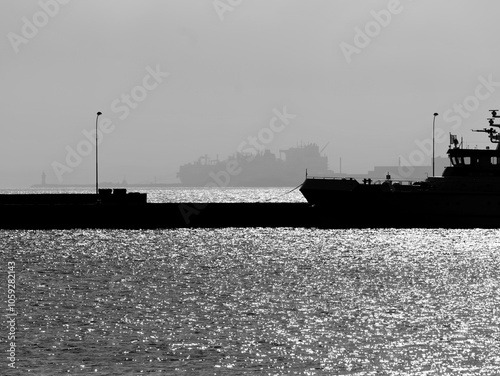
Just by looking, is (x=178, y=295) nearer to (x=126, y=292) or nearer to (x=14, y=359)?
(x=126, y=292)

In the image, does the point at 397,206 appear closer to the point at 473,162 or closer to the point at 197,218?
the point at 473,162

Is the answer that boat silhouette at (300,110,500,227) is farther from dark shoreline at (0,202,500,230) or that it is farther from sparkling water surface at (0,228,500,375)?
sparkling water surface at (0,228,500,375)

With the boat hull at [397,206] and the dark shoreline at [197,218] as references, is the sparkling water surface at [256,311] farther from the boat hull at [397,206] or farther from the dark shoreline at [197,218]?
the boat hull at [397,206]

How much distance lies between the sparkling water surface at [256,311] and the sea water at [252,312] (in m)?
0.07

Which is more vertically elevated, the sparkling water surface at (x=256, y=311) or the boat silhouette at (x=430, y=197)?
the boat silhouette at (x=430, y=197)

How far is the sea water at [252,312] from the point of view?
84.1 ft

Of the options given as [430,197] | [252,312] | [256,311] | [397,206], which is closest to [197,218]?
A: [397,206]

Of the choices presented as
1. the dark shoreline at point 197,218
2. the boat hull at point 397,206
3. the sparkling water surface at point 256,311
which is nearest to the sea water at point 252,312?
the sparkling water surface at point 256,311

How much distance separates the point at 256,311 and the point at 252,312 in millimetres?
320

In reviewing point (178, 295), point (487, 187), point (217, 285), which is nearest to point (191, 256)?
point (217, 285)

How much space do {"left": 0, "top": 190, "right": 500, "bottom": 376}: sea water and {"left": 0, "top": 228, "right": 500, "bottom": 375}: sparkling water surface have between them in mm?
65

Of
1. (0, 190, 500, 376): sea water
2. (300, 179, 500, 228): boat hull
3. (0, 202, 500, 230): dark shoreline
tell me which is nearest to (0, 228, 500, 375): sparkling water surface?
(0, 190, 500, 376): sea water

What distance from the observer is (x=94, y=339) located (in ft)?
94.9

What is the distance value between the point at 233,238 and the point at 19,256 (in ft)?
87.3
